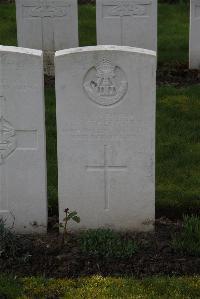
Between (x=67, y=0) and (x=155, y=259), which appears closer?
(x=155, y=259)

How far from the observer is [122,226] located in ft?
19.8

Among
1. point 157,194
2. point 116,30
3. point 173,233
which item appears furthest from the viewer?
point 116,30

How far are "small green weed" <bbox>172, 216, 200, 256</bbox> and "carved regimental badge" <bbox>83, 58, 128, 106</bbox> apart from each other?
3.71 feet

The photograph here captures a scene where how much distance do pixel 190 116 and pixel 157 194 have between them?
89.3 inches

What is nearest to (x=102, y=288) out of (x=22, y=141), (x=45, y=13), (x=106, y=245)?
(x=106, y=245)

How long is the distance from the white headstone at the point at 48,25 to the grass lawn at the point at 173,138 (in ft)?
4.06

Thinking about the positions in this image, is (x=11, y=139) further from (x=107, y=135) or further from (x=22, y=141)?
(x=107, y=135)

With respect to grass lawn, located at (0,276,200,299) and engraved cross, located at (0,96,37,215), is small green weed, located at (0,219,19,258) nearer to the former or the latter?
grass lawn, located at (0,276,200,299)

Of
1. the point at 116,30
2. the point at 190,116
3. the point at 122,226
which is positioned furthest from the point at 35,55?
the point at 116,30

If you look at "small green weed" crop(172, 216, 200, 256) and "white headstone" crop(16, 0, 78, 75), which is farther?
"white headstone" crop(16, 0, 78, 75)

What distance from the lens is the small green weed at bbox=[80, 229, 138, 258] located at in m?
5.57

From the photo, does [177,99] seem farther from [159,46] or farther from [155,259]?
[155,259]

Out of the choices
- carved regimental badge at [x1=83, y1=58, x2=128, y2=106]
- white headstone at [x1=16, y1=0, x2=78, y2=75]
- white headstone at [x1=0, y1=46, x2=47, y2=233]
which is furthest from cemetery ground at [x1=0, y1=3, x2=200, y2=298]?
white headstone at [x1=16, y1=0, x2=78, y2=75]

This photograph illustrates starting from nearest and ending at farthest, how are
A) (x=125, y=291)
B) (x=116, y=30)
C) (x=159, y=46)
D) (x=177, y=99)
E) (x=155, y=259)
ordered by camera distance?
1. (x=125, y=291)
2. (x=155, y=259)
3. (x=177, y=99)
4. (x=116, y=30)
5. (x=159, y=46)
